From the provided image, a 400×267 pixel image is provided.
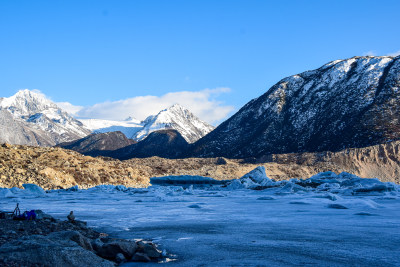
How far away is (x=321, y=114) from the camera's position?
94.9 m

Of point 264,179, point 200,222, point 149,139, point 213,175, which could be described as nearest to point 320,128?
point 213,175

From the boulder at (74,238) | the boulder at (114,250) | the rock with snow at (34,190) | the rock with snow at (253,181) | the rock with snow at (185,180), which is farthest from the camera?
the rock with snow at (185,180)

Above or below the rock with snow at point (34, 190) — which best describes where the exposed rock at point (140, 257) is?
above

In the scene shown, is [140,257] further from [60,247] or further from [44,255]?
[44,255]

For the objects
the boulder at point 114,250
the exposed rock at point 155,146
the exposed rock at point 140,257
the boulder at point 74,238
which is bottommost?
the exposed rock at point 140,257

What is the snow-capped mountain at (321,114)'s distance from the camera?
257 feet

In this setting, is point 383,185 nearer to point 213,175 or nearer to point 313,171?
point 213,175

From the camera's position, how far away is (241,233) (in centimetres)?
784

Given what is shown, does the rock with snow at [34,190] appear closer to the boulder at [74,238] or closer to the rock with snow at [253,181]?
the rock with snow at [253,181]

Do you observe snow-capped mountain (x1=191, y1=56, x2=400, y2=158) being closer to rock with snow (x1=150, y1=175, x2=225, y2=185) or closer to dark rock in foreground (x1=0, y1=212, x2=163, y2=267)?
rock with snow (x1=150, y1=175, x2=225, y2=185)

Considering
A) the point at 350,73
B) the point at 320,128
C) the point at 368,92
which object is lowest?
the point at 320,128

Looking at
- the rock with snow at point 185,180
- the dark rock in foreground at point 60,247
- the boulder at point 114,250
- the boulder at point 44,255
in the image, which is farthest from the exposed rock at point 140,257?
the rock with snow at point 185,180

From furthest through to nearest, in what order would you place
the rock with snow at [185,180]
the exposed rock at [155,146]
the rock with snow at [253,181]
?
1. the exposed rock at [155,146]
2. the rock with snow at [185,180]
3. the rock with snow at [253,181]

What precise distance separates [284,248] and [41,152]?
40.7m
